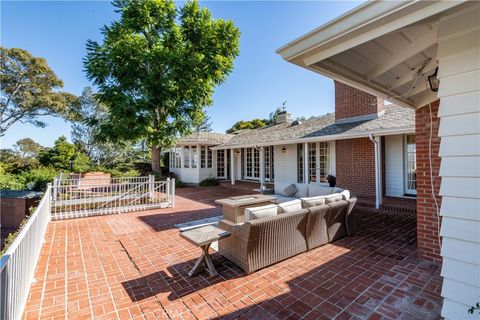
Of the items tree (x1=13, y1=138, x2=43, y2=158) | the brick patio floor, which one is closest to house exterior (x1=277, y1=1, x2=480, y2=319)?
the brick patio floor

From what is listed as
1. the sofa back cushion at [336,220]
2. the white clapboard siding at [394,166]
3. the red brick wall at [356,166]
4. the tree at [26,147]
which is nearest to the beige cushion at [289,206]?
the sofa back cushion at [336,220]

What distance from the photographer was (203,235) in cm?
368

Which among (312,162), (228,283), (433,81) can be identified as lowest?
(228,283)

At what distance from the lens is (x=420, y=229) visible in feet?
13.2

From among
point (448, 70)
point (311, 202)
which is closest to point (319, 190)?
point (311, 202)

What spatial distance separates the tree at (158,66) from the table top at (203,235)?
36.5 feet

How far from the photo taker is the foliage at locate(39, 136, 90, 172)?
774 inches

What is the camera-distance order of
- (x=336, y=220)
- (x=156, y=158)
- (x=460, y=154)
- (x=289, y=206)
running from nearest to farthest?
(x=460, y=154)
(x=289, y=206)
(x=336, y=220)
(x=156, y=158)

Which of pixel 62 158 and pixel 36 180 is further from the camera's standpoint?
pixel 62 158

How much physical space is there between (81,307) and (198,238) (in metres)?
1.70

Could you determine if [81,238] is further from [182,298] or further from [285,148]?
[285,148]

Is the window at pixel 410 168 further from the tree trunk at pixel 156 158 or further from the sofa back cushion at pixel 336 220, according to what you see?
the tree trunk at pixel 156 158

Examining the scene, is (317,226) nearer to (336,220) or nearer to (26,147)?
(336,220)

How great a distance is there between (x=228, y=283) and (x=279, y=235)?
46.3 inches
